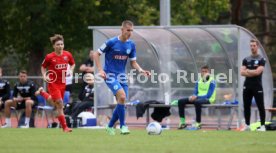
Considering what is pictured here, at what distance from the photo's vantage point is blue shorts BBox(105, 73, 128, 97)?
17578 mm

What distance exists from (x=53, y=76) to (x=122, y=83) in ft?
6.99

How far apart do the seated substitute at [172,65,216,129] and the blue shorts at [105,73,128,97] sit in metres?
6.17

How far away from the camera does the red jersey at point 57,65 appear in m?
19.5

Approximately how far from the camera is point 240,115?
Answer: 2392 centimetres

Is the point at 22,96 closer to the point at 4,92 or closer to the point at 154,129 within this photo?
the point at 4,92

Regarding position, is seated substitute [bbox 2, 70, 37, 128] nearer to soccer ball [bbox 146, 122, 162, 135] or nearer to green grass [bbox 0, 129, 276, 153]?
green grass [bbox 0, 129, 276, 153]

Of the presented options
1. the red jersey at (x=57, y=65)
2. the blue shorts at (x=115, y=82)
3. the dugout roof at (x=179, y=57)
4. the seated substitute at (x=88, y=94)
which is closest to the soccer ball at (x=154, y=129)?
the blue shorts at (x=115, y=82)

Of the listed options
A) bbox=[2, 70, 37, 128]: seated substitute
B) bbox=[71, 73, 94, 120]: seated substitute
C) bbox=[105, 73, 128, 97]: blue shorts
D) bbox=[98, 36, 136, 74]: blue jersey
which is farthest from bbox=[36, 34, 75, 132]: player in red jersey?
bbox=[2, 70, 37, 128]: seated substitute

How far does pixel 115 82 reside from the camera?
17609 mm

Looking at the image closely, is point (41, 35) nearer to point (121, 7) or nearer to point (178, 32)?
point (121, 7)

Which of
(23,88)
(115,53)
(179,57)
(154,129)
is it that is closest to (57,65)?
(115,53)

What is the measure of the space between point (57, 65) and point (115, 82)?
2.46 meters

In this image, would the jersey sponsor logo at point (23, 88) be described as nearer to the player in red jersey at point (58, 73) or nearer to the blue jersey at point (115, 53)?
the player in red jersey at point (58, 73)

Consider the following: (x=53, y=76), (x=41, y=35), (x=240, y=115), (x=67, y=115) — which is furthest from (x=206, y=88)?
(x=41, y=35)
